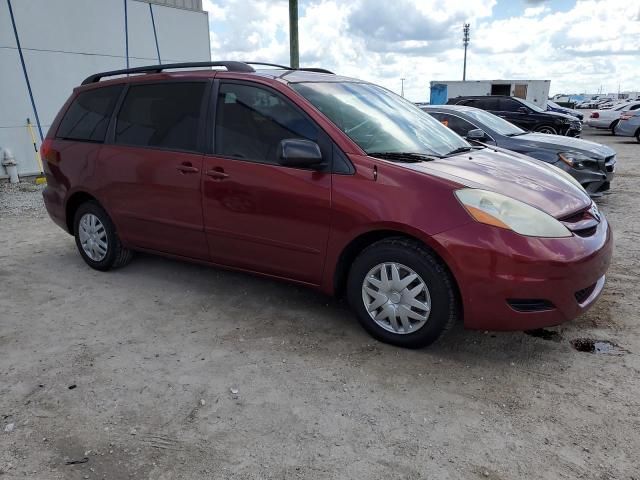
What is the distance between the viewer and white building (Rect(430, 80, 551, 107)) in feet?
97.8

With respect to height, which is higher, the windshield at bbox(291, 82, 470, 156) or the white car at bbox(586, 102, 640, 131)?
the windshield at bbox(291, 82, 470, 156)

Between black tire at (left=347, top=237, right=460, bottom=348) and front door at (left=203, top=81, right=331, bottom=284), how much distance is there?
310mm

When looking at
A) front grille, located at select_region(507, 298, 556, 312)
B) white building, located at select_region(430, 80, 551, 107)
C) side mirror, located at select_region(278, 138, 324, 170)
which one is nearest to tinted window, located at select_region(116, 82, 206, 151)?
side mirror, located at select_region(278, 138, 324, 170)

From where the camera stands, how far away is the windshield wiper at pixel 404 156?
10.8 ft

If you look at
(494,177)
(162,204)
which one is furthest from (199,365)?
(494,177)

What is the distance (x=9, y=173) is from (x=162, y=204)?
7481 mm

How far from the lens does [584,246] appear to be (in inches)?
117

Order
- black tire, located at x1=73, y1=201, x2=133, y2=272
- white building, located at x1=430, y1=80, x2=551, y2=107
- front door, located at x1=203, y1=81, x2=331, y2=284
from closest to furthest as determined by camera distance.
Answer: front door, located at x1=203, y1=81, x2=331, y2=284 → black tire, located at x1=73, y1=201, x2=133, y2=272 → white building, located at x1=430, y1=80, x2=551, y2=107

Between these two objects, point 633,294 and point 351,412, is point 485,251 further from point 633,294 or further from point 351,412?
point 633,294

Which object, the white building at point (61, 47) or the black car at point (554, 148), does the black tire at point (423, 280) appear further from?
the white building at point (61, 47)

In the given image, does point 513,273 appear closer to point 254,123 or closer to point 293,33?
point 254,123

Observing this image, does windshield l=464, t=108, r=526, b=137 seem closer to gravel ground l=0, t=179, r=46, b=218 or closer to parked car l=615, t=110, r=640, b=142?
gravel ground l=0, t=179, r=46, b=218

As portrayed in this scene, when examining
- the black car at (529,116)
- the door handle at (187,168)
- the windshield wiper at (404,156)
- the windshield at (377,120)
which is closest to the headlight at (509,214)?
the windshield wiper at (404,156)

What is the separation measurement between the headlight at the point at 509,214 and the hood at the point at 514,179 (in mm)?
76
